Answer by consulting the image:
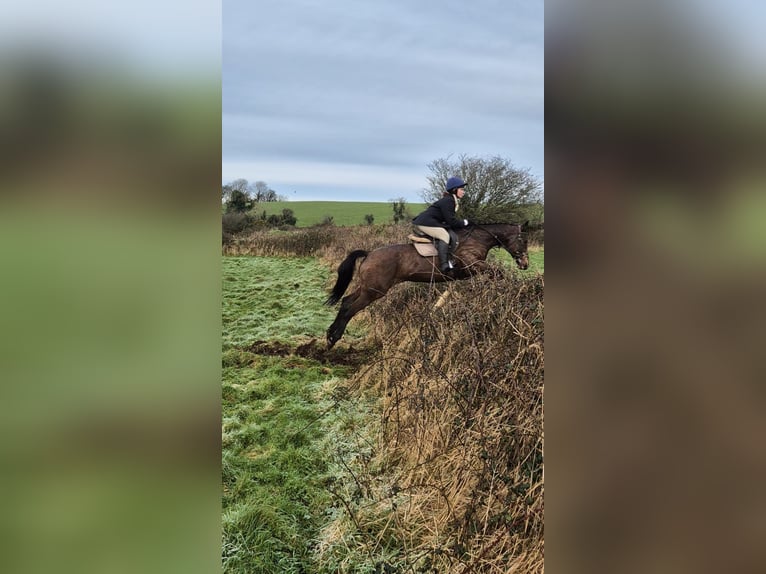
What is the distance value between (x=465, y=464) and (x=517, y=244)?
6.39 m

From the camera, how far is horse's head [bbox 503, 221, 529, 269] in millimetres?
8641

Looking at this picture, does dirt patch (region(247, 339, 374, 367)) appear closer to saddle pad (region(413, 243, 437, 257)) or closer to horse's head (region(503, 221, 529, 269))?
saddle pad (region(413, 243, 437, 257))

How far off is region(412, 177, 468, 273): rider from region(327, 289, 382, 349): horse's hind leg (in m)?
1.30

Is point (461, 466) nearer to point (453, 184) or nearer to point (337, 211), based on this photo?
point (453, 184)

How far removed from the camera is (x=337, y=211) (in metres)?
30.0

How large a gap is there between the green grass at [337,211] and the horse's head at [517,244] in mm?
15207

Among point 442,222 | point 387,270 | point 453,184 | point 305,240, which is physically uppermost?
point 453,184
